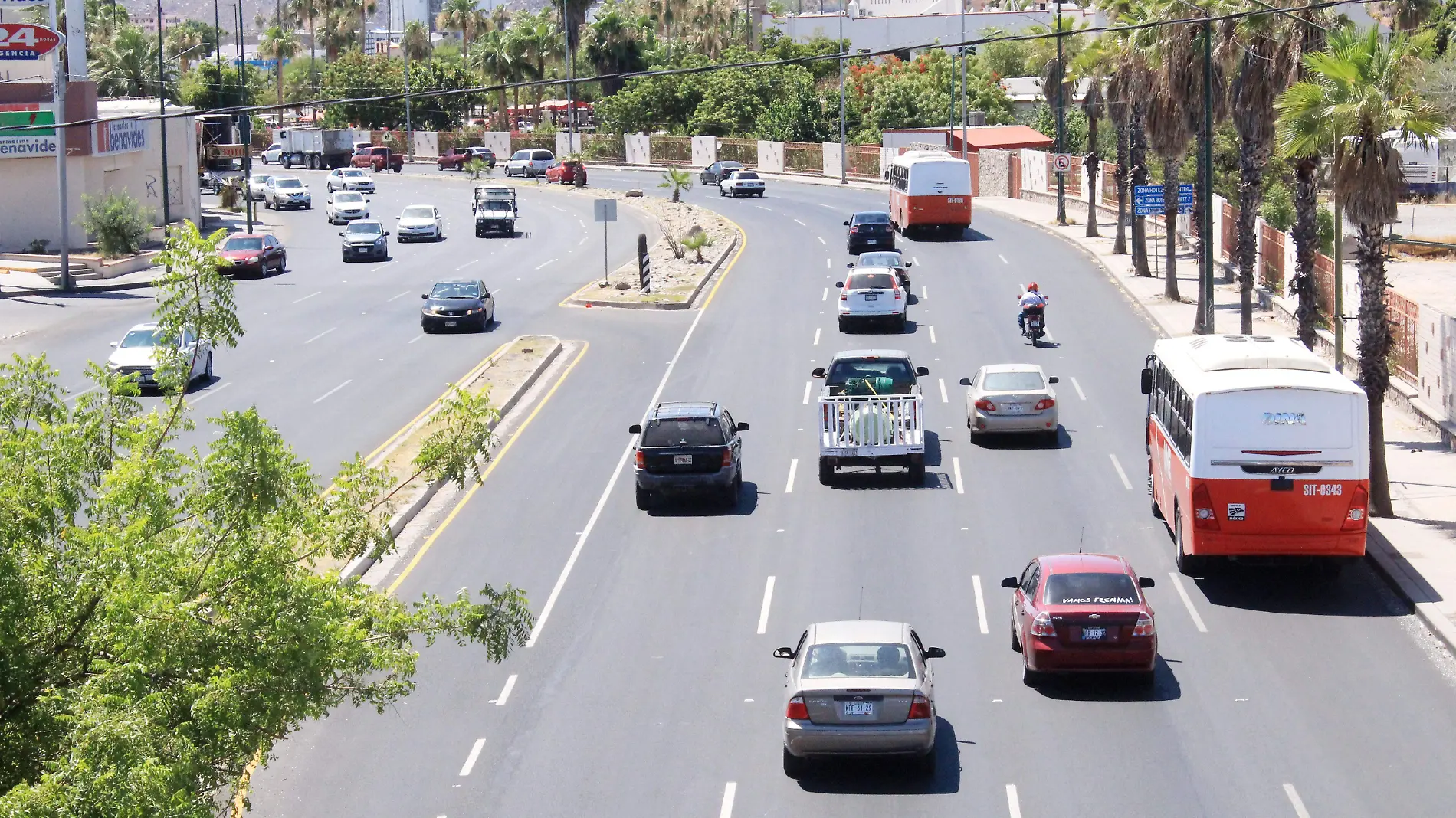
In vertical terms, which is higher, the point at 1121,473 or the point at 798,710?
the point at 1121,473

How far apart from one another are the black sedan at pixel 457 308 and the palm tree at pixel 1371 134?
24685 millimetres

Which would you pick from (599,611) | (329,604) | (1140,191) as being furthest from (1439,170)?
(329,604)

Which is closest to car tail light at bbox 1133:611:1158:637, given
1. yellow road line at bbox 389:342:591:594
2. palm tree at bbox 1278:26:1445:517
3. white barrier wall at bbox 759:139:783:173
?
yellow road line at bbox 389:342:591:594

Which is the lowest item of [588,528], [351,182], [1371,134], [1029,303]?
[588,528]

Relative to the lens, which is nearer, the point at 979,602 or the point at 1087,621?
the point at 1087,621

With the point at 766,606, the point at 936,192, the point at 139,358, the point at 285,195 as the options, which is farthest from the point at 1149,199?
the point at 285,195

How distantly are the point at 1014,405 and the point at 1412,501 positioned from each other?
7.51 m

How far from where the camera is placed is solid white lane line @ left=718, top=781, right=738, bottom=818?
15.6m

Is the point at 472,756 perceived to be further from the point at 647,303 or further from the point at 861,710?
the point at 647,303

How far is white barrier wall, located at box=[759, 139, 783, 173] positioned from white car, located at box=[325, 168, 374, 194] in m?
26.4

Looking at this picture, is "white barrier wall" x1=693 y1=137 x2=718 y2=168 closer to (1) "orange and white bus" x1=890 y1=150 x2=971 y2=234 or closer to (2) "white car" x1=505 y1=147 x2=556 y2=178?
(2) "white car" x1=505 y1=147 x2=556 y2=178

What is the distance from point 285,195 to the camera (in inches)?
3346

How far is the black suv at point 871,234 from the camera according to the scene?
191ft

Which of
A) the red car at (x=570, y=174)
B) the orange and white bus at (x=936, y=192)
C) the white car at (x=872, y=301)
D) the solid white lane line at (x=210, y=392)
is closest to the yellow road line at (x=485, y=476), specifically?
the white car at (x=872, y=301)
